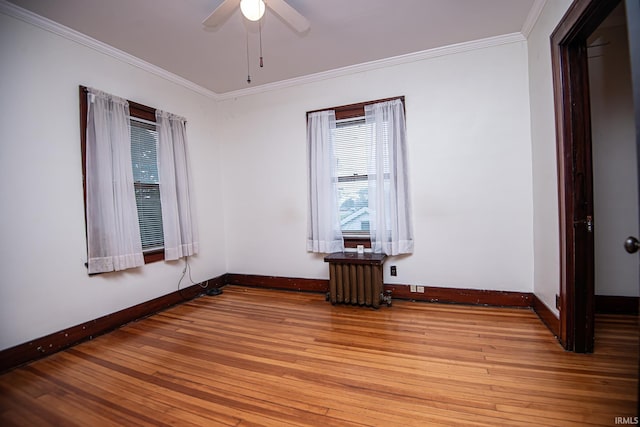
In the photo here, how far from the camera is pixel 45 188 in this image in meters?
2.47

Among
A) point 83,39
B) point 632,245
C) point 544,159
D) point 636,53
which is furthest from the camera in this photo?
point 83,39

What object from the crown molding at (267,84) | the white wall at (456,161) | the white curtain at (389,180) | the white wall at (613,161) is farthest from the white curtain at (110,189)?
the white wall at (613,161)

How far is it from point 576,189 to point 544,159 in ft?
2.08

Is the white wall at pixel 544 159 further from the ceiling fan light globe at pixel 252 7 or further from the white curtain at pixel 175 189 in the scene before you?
the white curtain at pixel 175 189

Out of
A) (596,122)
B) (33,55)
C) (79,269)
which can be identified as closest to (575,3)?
(596,122)

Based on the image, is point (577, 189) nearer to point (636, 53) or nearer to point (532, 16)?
point (636, 53)

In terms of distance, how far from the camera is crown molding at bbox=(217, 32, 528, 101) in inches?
120

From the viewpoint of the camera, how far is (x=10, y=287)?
2.24m

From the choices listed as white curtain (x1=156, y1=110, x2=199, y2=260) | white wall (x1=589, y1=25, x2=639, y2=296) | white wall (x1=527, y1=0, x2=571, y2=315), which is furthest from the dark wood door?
white curtain (x1=156, y1=110, x2=199, y2=260)

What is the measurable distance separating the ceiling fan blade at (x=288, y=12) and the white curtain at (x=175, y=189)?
205 cm

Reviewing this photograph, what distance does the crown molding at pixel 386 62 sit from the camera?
3039mm

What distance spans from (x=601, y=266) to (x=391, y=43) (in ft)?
10.3

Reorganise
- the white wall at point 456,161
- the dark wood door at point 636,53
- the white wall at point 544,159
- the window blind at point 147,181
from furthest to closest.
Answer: the window blind at point 147,181 < the white wall at point 456,161 < the white wall at point 544,159 < the dark wood door at point 636,53

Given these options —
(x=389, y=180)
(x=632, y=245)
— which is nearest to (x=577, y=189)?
(x=632, y=245)
